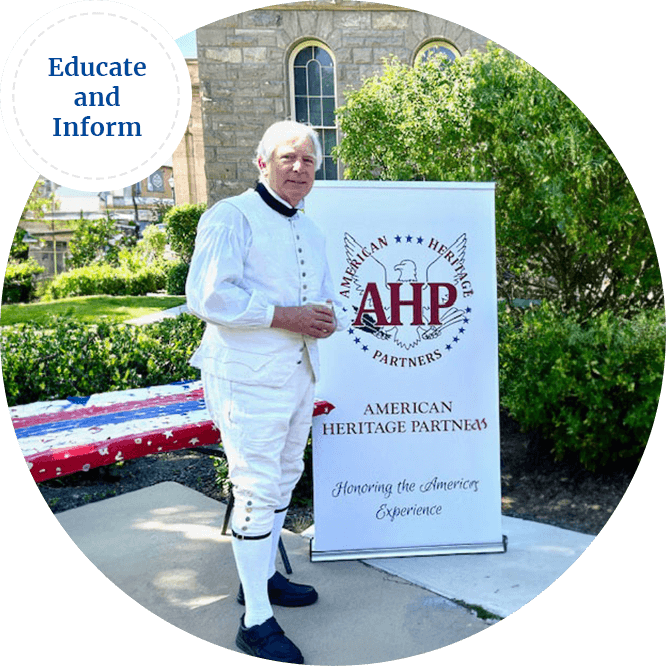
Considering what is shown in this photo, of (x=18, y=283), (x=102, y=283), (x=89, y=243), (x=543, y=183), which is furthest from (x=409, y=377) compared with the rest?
(x=89, y=243)

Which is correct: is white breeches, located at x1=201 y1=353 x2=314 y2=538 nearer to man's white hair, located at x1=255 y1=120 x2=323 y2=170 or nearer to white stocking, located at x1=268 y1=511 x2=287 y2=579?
white stocking, located at x1=268 y1=511 x2=287 y2=579

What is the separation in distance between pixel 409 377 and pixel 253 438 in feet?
3.25

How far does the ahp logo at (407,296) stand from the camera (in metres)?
3.04

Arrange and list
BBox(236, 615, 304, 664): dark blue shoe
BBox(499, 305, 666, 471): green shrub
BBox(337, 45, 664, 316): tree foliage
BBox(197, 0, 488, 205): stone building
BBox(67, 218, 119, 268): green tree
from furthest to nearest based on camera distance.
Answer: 1. BBox(67, 218, 119, 268): green tree
2. BBox(197, 0, 488, 205): stone building
3. BBox(337, 45, 664, 316): tree foliage
4. BBox(499, 305, 666, 471): green shrub
5. BBox(236, 615, 304, 664): dark blue shoe

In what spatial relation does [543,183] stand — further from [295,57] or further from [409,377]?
[295,57]

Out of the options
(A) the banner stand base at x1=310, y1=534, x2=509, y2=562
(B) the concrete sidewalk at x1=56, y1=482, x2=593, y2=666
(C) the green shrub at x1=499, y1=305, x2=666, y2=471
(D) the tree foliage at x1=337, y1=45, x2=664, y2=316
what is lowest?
(B) the concrete sidewalk at x1=56, y1=482, x2=593, y2=666

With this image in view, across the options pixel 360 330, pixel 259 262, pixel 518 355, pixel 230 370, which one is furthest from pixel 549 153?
pixel 230 370

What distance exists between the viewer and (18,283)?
1177 centimetres

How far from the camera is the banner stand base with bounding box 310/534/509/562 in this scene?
3082mm

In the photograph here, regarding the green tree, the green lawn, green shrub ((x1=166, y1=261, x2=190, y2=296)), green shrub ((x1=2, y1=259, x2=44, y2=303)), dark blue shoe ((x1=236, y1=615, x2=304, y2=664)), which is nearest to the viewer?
dark blue shoe ((x1=236, y1=615, x2=304, y2=664))

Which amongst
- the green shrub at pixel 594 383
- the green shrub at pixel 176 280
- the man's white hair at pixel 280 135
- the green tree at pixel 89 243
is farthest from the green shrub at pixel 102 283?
the man's white hair at pixel 280 135

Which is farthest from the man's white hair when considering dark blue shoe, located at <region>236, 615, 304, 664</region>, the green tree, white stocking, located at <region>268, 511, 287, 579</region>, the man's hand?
the green tree

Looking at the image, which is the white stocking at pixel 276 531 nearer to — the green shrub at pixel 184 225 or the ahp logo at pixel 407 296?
the ahp logo at pixel 407 296

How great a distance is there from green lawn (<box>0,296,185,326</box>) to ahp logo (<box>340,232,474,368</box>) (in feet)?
18.6
